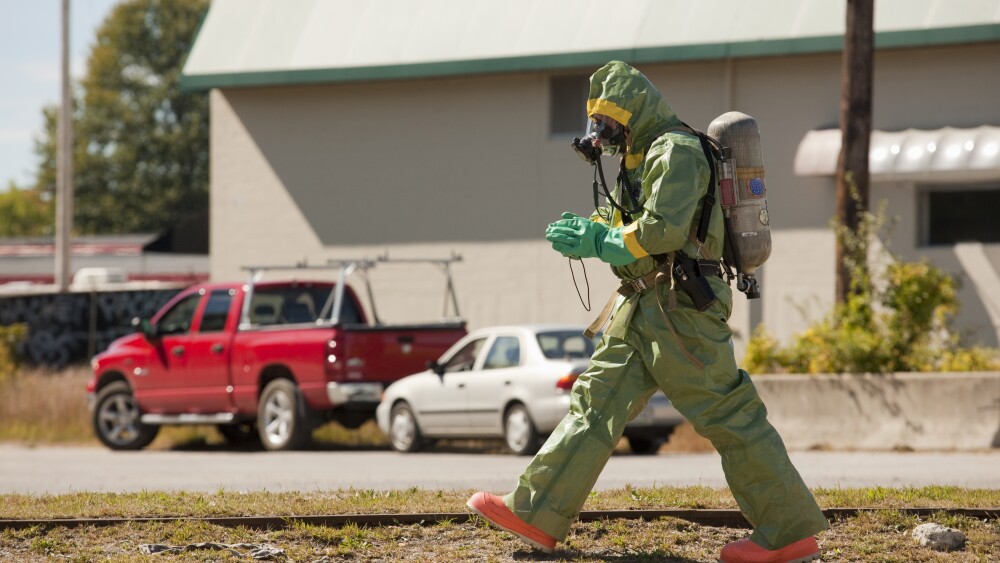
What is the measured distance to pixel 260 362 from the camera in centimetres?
1756

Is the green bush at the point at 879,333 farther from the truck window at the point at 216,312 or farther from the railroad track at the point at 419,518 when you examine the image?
the railroad track at the point at 419,518

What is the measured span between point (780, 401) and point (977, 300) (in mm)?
4880

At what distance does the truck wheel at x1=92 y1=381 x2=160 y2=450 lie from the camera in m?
18.8

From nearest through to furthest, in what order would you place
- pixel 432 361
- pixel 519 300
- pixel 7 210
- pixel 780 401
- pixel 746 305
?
pixel 780 401
pixel 432 361
pixel 746 305
pixel 519 300
pixel 7 210

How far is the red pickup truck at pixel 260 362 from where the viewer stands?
17031mm

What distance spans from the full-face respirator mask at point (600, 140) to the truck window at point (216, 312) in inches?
467

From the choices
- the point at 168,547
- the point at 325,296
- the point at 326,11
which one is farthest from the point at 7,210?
the point at 168,547

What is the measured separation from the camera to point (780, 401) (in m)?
16.6

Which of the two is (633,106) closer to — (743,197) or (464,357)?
(743,197)

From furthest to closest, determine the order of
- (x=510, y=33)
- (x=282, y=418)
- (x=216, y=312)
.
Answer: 1. (x=510, y=33)
2. (x=216, y=312)
3. (x=282, y=418)

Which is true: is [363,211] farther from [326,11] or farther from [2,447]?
[2,447]

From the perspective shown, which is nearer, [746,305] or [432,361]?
[432,361]

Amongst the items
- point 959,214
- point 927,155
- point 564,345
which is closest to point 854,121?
point 927,155

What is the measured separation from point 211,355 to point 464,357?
3.14m
